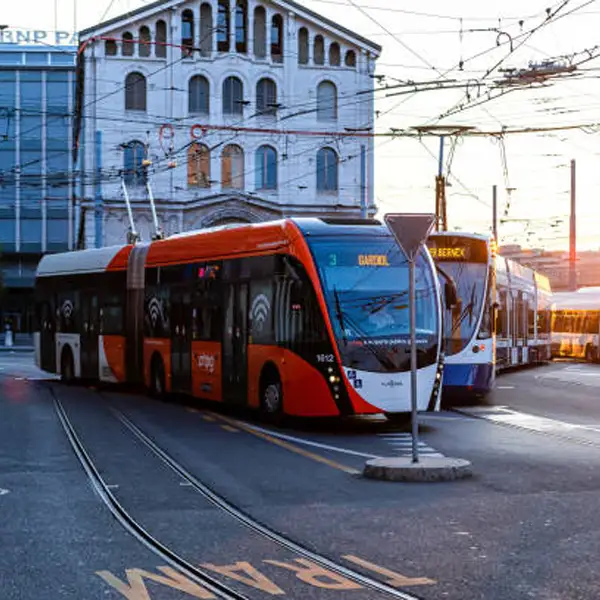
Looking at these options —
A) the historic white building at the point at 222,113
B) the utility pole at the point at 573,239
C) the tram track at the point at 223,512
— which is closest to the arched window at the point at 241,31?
the historic white building at the point at 222,113

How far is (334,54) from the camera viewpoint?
68.2 meters

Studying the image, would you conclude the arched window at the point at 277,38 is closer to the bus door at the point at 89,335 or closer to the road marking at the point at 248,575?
the bus door at the point at 89,335

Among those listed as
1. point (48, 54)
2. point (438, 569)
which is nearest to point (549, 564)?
point (438, 569)

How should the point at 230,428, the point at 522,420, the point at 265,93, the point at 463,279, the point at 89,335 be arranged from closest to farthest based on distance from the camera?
the point at 230,428, the point at 522,420, the point at 463,279, the point at 89,335, the point at 265,93

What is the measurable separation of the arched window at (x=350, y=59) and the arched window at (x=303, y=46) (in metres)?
2.13

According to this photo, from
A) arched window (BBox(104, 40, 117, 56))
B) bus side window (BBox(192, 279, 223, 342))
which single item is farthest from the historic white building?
bus side window (BBox(192, 279, 223, 342))

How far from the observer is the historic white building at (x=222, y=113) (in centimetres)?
6462

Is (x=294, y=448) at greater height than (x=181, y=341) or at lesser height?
lesser

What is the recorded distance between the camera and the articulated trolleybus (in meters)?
18.1

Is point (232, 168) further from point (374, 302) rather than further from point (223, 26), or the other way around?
point (374, 302)

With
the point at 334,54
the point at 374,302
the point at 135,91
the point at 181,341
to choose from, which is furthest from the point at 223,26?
the point at 374,302

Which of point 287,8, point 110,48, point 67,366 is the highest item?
point 287,8

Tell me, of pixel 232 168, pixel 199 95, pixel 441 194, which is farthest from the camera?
pixel 232 168

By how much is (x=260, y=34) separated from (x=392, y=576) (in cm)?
6137
